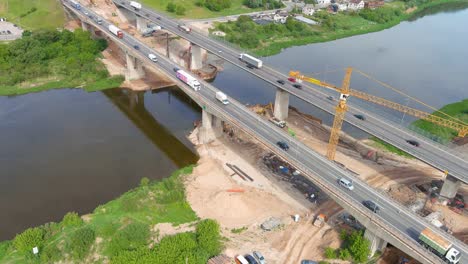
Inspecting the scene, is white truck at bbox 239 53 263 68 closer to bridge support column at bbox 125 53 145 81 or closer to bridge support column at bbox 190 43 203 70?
bridge support column at bbox 190 43 203 70

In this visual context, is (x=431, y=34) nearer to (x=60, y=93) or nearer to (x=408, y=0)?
(x=408, y=0)

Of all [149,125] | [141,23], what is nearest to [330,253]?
[149,125]

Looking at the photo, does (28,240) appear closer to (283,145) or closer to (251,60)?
(283,145)

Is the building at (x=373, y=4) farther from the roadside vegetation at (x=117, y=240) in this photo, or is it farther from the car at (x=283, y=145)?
the roadside vegetation at (x=117, y=240)

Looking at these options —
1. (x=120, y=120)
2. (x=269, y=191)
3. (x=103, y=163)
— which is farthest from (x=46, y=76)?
(x=269, y=191)

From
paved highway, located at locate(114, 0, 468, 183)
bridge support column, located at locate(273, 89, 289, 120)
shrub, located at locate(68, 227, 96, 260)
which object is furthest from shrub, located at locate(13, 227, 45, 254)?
bridge support column, located at locate(273, 89, 289, 120)

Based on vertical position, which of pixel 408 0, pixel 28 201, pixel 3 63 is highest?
pixel 408 0

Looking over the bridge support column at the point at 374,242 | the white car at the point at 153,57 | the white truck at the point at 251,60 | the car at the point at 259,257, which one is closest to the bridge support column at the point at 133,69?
the white car at the point at 153,57
